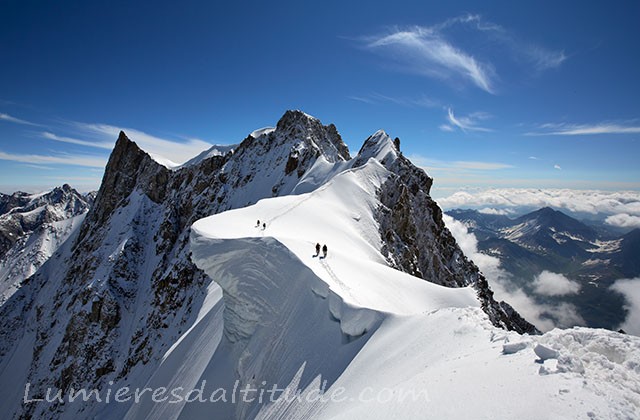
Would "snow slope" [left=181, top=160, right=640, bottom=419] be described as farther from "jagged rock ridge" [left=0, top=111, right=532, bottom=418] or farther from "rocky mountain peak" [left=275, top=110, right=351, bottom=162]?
"rocky mountain peak" [left=275, top=110, right=351, bottom=162]

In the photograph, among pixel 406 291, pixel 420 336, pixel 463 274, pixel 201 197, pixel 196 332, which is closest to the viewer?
pixel 420 336

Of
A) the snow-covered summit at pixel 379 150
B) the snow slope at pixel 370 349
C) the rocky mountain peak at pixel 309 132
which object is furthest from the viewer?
the rocky mountain peak at pixel 309 132

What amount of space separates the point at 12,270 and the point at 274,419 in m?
225

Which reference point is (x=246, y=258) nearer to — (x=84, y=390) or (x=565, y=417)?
(x=565, y=417)

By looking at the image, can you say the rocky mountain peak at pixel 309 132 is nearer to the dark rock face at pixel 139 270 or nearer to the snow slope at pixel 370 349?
the dark rock face at pixel 139 270

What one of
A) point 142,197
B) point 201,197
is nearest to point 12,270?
point 142,197

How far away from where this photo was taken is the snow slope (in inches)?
209

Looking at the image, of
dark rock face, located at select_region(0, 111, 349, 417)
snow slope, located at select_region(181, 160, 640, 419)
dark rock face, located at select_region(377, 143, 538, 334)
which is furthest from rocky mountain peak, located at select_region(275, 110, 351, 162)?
snow slope, located at select_region(181, 160, 640, 419)

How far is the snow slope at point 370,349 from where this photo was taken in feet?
17.4

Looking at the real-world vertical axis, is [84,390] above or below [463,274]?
below

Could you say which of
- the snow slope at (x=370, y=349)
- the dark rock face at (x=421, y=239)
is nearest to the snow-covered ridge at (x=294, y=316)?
the snow slope at (x=370, y=349)

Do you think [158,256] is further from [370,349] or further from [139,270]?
[370,349]

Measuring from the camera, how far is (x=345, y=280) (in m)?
14.2

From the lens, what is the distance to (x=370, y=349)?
31.6 feet
